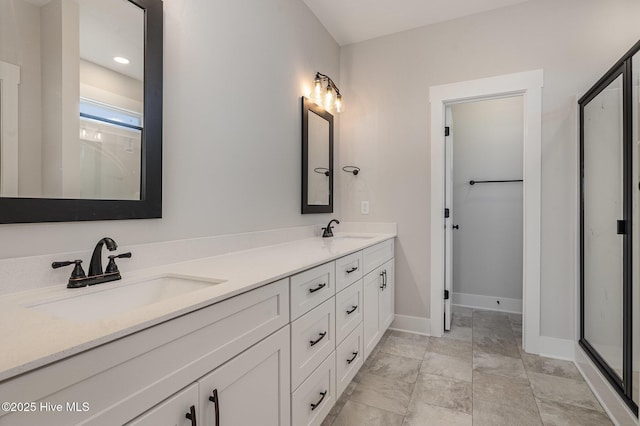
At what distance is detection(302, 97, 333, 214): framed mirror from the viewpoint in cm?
240

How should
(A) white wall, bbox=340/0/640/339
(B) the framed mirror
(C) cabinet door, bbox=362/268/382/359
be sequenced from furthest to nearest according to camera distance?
(B) the framed mirror → (A) white wall, bbox=340/0/640/339 → (C) cabinet door, bbox=362/268/382/359

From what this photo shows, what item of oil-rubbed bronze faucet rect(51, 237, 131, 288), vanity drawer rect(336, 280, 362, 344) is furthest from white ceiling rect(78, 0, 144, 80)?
vanity drawer rect(336, 280, 362, 344)

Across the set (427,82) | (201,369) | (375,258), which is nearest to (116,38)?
(201,369)

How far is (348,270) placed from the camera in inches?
69.9

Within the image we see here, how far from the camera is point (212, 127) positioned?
1599 millimetres

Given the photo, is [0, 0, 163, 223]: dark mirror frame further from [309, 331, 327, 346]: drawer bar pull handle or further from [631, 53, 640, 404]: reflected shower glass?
[631, 53, 640, 404]: reflected shower glass

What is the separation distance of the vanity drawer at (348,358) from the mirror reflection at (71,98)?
1238mm

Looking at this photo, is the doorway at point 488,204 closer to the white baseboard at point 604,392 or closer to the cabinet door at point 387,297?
the cabinet door at point 387,297

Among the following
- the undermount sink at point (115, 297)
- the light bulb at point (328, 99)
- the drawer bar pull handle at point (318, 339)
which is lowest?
the drawer bar pull handle at point (318, 339)

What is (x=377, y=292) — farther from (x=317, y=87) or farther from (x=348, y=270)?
(x=317, y=87)

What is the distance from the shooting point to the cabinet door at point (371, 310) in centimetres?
206

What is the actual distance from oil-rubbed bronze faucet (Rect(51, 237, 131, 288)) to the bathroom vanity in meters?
0.04

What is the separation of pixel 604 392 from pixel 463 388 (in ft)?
2.37

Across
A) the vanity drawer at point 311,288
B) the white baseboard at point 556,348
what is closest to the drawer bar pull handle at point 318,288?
the vanity drawer at point 311,288
